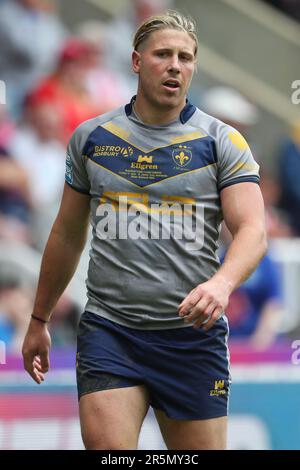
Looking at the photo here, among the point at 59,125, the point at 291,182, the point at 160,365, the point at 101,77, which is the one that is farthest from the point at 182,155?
the point at 291,182

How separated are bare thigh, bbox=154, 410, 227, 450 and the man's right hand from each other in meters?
0.70

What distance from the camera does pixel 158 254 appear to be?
5000 millimetres

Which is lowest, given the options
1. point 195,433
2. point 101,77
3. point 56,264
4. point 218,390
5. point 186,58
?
point 195,433

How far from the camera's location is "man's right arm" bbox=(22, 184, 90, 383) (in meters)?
5.34

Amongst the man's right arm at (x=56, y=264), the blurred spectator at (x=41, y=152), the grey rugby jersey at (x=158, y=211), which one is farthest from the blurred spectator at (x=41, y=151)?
the grey rugby jersey at (x=158, y=211)

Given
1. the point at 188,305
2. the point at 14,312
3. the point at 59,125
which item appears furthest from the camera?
the point at 59,125

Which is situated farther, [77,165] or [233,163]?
[77,165]

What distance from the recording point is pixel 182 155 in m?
5.03

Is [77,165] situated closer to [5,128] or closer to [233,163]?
[233,163]

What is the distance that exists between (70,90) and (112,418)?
19.1 feet

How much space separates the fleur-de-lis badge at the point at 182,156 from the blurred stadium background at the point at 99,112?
2803 mm

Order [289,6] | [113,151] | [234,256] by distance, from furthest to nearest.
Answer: [289,6], [113,151], [234,256]

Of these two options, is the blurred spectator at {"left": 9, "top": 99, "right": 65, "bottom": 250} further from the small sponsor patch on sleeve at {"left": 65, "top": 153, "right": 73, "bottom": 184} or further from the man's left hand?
the man's left hand

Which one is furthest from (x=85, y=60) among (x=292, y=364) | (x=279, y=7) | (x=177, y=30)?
(x=177, y=30)
